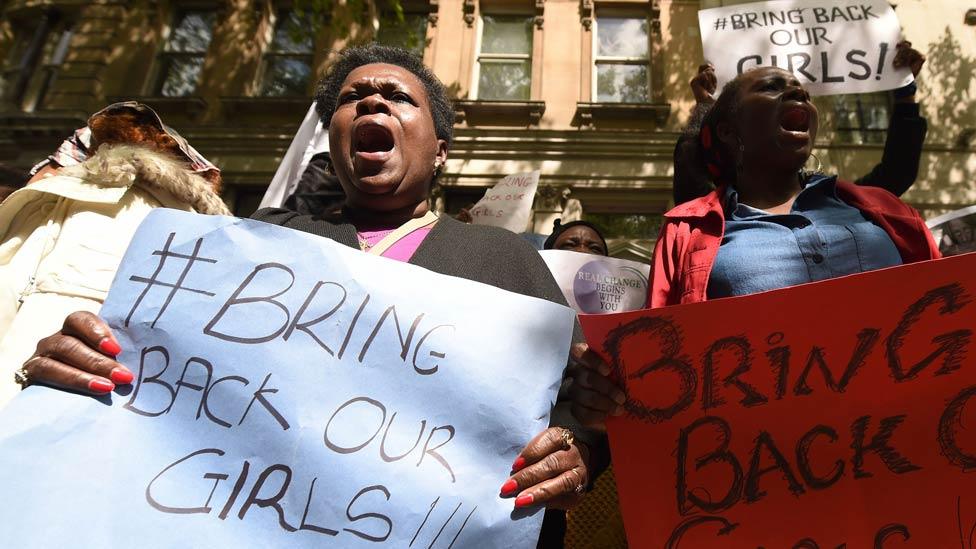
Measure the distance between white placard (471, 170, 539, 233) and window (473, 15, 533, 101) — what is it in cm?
432

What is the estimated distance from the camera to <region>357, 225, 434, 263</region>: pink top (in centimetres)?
152

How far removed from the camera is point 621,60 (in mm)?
9414

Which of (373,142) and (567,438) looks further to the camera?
(373,142)

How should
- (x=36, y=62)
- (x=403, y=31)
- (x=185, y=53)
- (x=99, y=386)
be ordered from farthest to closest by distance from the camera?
(x=36, y=62), (x=185, y=53), (x=403, y=31), (x=99, y=386)

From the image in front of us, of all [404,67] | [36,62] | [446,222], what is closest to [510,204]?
[404,67]

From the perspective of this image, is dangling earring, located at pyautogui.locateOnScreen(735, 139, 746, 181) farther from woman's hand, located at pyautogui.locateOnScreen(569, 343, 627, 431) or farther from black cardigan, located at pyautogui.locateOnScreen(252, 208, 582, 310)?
woman's hand, located at pyautogui.locateOnScreen(569, 343, 627, 431)

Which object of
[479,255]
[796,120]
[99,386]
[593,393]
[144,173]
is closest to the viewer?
[99,386]

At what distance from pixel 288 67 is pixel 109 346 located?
9936 millimetres

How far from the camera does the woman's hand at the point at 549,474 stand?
44.6 inches

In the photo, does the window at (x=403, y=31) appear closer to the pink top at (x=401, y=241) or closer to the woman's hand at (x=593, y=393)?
the pink top at (x=401, y=241)

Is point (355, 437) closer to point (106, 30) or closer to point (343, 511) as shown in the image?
point (343, 511)

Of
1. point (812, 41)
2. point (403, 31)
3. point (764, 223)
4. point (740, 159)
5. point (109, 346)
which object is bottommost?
point (109, 346)

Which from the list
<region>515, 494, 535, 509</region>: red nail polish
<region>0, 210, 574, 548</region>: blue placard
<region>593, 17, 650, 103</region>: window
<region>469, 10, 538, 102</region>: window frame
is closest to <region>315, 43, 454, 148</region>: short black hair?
<region>0, 210, 574, 548</region>: blue placard

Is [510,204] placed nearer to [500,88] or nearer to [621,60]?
[500,88]
